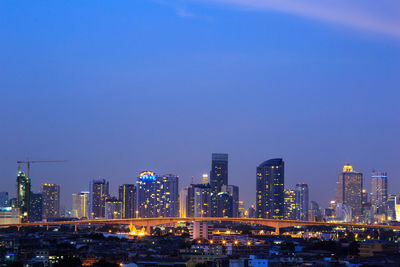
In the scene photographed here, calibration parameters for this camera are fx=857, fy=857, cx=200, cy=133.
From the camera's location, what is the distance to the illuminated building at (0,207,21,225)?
181238 millimetres

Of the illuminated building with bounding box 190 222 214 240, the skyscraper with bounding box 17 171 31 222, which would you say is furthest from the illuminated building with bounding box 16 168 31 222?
the illuminated building with bounding box 190 222 214 240

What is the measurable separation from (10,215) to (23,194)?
8.77 meters

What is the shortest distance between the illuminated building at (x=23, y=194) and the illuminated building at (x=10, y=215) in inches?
86.5

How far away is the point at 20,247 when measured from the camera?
95312mm

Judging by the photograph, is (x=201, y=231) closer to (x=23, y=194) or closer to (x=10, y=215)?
(x=10, y=215)

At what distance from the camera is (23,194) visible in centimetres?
19075

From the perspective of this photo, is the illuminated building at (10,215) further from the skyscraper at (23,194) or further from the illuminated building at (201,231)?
the illuminated building at (201,231)

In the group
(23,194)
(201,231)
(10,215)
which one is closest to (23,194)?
(23,194)

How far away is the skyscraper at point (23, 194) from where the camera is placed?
188 meters

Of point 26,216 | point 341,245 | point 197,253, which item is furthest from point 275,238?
point 26,216

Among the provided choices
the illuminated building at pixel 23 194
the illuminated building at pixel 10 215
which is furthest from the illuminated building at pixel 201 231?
the illuminated building at pixel 23 194

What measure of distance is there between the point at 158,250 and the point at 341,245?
25617 millimetres

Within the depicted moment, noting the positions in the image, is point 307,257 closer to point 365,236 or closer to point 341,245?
point 341,245

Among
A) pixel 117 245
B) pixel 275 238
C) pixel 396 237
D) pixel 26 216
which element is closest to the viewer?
pixel 117 245
